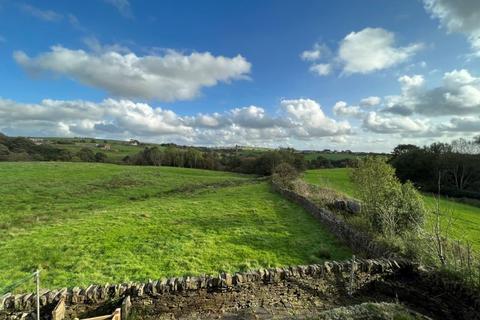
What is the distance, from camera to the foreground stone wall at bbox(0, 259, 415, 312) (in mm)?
5934

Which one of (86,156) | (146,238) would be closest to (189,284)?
(146,238)

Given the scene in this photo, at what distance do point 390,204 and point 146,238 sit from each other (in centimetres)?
1049

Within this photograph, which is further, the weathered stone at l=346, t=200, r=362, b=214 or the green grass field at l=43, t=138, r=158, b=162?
the green grass field at l=43, t=138, r=158, b=162

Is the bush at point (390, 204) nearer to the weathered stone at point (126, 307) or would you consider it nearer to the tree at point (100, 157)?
the weathered stone at point (126, 307)

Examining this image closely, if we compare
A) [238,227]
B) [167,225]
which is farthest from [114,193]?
[238,227]

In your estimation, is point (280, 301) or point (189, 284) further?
point (189, 284)

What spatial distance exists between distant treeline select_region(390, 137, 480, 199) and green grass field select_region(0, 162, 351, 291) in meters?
36.3

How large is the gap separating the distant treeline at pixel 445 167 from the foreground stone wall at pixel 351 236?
117ft

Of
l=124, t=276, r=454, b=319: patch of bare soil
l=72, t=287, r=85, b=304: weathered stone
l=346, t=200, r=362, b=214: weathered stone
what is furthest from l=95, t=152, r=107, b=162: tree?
l=124, t=276, r=454, b=319: patch of bare soil

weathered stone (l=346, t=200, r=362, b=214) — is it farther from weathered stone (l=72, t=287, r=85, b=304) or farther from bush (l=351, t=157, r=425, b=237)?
weathered stone (l=72, t=287, r=85, b=304)

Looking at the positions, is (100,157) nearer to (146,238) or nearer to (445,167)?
(146,238)

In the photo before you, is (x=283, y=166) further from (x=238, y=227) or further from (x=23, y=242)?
(x=23, y=242)

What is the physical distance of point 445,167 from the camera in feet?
148

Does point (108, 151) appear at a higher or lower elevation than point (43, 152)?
higher
